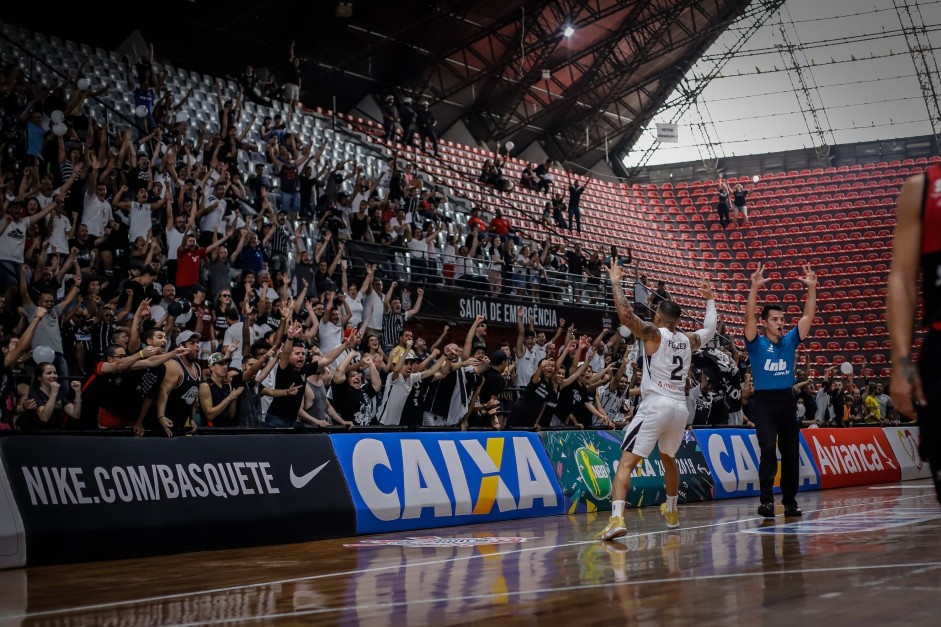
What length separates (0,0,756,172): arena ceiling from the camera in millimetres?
28922

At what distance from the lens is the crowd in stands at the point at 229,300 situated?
1063cm

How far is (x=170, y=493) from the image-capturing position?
870cm

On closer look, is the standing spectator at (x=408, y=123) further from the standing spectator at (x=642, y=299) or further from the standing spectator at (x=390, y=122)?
the standing spectator at (x=642, y=299)

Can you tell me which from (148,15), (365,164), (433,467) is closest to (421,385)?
(433,467)

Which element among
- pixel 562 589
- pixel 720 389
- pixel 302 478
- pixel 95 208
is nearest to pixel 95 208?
pixel 95 208

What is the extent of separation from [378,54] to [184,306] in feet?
72.6

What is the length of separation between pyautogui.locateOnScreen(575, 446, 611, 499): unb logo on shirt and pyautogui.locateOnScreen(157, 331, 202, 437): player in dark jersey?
517cm

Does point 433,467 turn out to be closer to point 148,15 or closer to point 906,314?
point 906,314

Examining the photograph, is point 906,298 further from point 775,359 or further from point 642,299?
point 642,299

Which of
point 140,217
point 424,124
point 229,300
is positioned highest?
point 424,124

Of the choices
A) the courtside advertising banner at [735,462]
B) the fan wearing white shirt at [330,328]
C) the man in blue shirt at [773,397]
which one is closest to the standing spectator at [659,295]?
the courtside advertising banner at [735,462]

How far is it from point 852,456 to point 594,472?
7248mm

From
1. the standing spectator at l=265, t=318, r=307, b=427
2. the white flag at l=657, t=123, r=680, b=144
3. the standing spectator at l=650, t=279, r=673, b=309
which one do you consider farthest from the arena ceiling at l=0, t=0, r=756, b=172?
the standing spectator at l=265, t=318, r=307, b=427

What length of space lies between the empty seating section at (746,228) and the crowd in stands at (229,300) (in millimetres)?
8072
